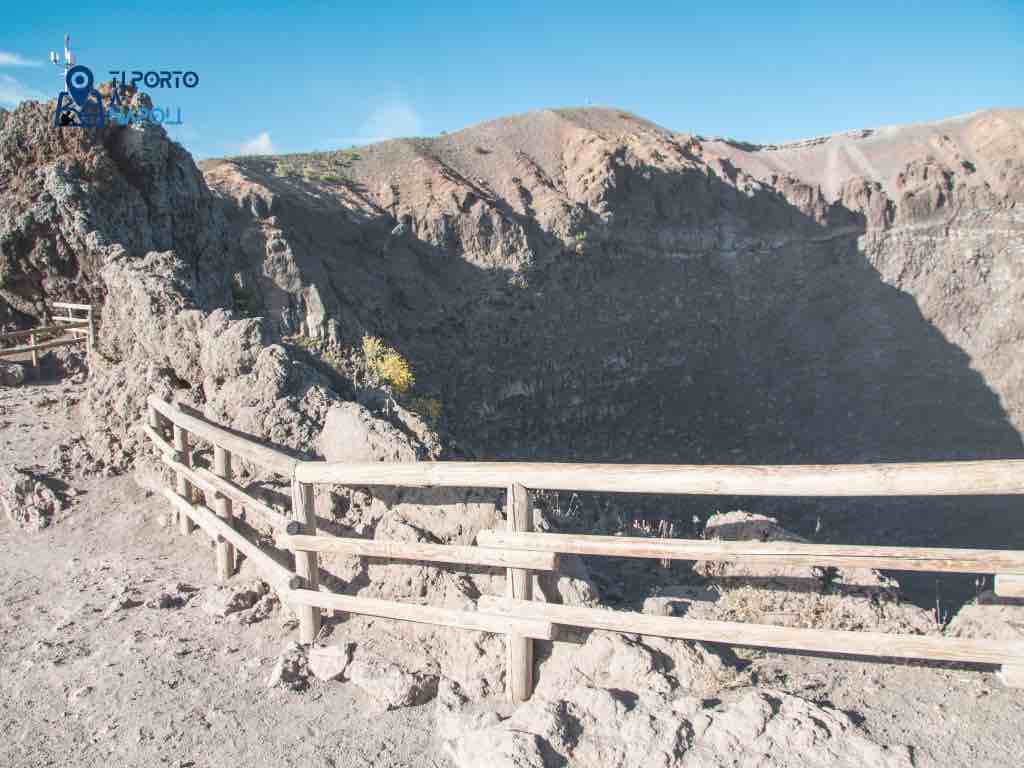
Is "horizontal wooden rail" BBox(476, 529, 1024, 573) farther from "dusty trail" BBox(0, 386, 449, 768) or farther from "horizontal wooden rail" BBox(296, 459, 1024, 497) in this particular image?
"dusty trail" BBox(0, 386, 449, 768)

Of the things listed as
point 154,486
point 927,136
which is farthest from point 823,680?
point 927,136

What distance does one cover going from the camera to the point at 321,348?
1669cm

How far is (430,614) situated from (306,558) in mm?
949

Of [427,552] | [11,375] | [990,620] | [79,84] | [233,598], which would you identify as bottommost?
[233,598]

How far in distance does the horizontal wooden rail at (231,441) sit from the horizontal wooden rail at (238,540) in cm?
49

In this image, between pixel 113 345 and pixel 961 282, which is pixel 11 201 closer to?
pixel 113 345

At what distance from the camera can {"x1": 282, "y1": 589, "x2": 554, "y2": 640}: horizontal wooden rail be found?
3.31 m

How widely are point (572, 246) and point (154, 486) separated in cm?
1933

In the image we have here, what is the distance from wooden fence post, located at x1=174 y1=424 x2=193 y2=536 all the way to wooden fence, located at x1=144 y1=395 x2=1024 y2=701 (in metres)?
1.34

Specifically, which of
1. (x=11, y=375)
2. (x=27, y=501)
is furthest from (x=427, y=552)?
(x=11, y=375)

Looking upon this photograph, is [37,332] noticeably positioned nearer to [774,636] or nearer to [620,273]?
[774,636]

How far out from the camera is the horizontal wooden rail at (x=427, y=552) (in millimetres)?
3299

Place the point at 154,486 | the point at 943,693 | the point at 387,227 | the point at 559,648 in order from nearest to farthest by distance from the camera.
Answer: the point at 943,693
the point at 559,648
the point at 154,486
the point at 387,227

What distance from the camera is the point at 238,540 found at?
4645mm
